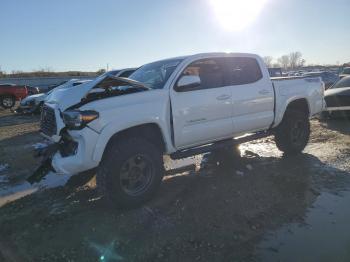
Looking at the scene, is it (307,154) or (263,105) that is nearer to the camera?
(263,105)

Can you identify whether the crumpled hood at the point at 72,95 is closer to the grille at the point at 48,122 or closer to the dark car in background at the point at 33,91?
the grille at the point at 48,122

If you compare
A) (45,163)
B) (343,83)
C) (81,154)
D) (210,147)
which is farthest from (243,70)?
(343,83)

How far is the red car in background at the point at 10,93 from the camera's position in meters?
21.5

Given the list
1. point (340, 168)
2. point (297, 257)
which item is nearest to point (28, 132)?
point (340, 168)

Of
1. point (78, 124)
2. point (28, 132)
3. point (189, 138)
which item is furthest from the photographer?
point (28, 132)

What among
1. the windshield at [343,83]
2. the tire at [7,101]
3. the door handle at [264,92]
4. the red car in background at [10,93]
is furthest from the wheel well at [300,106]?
the tire at [7,101]

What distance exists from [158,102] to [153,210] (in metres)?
1.44

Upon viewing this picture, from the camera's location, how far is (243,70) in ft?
20.9

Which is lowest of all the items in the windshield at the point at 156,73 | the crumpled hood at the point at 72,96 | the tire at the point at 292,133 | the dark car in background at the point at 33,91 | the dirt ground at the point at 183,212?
the dirt ground at the point at 183,212

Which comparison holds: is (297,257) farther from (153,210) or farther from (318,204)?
(153,210)

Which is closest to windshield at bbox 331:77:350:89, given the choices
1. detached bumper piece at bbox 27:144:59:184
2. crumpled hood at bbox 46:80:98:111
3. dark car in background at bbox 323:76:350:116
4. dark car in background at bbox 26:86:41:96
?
dark car in background at bbox 323:76:350:116

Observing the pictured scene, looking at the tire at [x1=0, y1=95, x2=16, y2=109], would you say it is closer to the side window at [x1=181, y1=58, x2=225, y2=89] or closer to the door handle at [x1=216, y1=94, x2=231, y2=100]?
the side window at [x1=181, y1=58, x2=225, y2=89]

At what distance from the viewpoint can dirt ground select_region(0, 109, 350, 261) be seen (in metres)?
3.77

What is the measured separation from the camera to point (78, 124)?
14.5 feet
